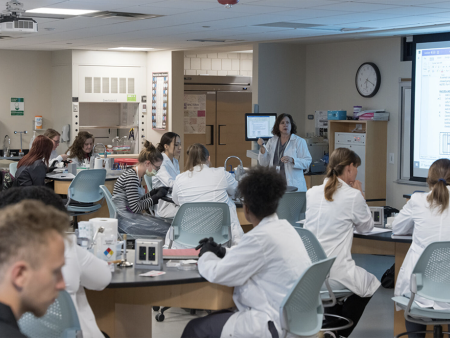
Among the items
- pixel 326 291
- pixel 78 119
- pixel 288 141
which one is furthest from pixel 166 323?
pixel 78 119

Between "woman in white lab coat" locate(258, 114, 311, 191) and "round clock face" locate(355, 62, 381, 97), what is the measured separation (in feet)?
6.39

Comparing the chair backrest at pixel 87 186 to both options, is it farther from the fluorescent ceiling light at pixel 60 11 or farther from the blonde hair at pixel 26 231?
the blonde hair at pixel 26 231

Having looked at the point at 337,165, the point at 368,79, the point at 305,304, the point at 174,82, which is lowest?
the point at 305,304

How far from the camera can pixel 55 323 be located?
218 cm

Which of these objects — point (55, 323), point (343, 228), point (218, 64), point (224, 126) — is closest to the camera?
point (55, 323)

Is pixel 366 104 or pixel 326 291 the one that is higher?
pixel 366 104

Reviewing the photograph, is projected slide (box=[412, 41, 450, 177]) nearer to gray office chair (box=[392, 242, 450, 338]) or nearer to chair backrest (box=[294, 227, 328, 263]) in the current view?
gray office chair (box=[392, 242, 450, 338])

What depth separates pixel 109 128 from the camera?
10906 mm

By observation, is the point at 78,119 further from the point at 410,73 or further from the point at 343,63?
the point at 410,73

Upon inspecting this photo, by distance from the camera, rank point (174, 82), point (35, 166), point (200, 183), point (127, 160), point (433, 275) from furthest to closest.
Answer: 1. point (174, 82)
2. point (127, 160)
3. point (35, 166)
4. point (200, 183)
5. point (433, 275)

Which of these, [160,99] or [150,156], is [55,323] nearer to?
[150,156]

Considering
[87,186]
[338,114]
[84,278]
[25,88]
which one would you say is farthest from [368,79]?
[84,278]

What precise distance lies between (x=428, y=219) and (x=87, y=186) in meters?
4.22

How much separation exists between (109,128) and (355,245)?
7.47 metres
